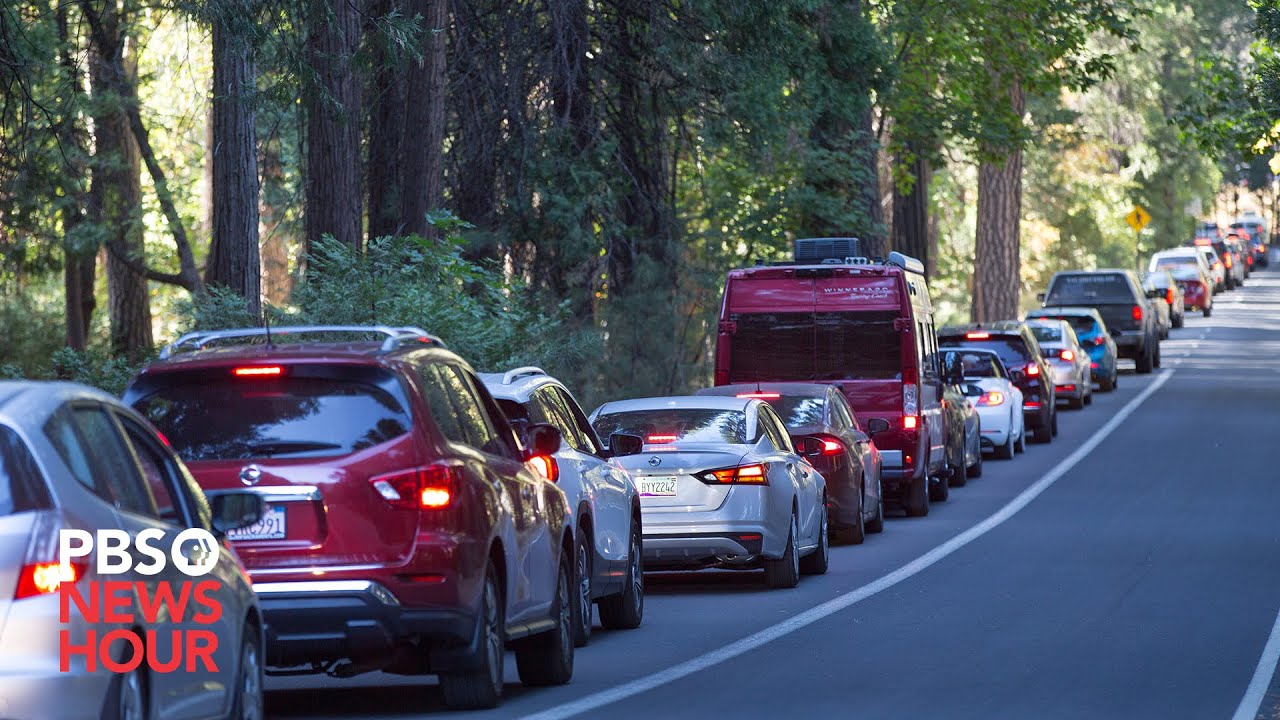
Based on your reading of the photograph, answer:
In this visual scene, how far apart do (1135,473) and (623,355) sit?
6717 millimetres

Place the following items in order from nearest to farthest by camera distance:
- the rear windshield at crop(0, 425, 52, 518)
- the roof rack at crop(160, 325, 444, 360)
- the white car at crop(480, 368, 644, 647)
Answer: the rear windshield at crop(0, 425, 52, 518) → the roof rack at crop(160, 325, 444, 360) → the white car at crop(480, 368, 644, 647)

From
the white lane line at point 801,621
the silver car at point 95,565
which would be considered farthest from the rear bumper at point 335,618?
the silver car at point 95,565

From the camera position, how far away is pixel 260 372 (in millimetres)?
9883

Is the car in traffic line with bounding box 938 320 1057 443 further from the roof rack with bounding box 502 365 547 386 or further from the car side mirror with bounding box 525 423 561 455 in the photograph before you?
the car side mirror with bounding box 525 423 561 455

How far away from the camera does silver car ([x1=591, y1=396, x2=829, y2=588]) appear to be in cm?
1612

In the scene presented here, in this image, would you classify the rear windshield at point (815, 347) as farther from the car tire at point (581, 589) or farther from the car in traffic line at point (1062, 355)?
the car in traffic line at point (1062, 355)

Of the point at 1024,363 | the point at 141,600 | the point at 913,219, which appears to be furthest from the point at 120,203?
the point at 141,600

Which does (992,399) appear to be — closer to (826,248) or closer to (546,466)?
(826,248)

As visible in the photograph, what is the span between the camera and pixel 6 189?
3353cm

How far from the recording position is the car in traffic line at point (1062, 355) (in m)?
37.0

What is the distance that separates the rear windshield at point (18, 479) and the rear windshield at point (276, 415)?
339 centimetres

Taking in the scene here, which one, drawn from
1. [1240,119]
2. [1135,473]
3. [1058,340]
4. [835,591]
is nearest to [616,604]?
[835,591]

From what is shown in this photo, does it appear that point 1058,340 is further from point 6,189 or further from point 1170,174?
point 1170,174

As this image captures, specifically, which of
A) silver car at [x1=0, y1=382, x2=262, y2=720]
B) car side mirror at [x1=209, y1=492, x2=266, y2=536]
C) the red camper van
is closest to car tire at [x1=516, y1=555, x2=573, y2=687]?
silver car at [x1=0, y1=382, x2=262, y2=720]
